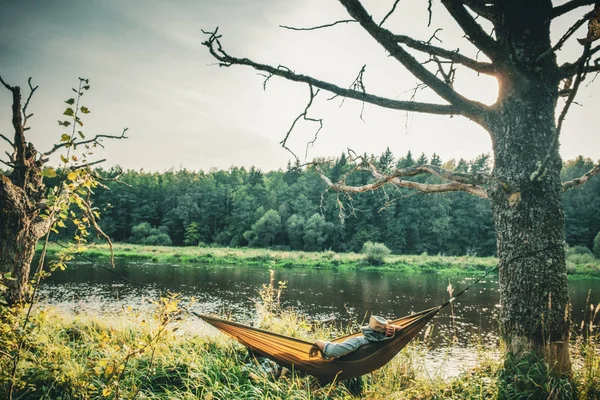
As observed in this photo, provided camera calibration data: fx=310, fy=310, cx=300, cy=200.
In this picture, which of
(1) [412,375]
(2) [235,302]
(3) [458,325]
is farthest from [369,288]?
(1) [412,375]

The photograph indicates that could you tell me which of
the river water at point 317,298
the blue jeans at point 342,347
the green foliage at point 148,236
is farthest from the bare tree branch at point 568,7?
the green foliage at point 148,236

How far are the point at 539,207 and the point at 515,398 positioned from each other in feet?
4.81

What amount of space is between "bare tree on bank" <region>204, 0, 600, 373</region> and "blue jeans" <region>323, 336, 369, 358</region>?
123 cm

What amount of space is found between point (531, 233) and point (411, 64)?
1.75m

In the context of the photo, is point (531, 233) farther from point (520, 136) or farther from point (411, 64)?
point (411, 64)

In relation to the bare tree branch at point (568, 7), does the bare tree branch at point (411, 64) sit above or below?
below

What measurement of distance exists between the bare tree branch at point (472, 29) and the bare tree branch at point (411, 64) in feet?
1.32

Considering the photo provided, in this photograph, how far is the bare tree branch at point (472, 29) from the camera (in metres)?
2.62

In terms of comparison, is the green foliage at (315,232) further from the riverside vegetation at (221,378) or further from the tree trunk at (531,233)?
the tree trunk at (531,233)

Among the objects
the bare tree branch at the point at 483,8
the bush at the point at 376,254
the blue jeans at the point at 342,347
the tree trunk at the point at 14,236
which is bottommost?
the bush at the point at 376,254

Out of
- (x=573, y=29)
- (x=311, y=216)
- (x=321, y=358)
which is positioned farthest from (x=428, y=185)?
(x=311, y=216)

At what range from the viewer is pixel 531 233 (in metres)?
2.50

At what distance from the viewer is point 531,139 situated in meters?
2.59

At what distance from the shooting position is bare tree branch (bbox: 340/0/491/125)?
2.67m
